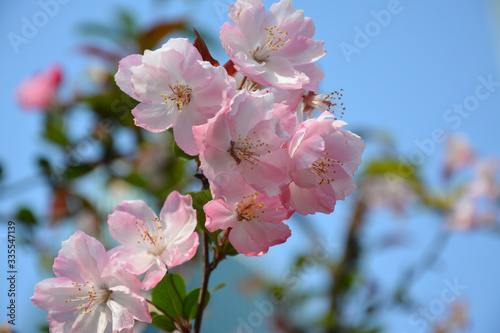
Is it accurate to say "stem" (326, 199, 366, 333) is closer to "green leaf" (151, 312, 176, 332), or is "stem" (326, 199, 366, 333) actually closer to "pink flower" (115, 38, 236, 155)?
"green leaf" (151, 312, 176, 332)

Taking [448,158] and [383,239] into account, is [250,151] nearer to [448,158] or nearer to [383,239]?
[383,239]

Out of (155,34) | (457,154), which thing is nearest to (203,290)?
(155,34)

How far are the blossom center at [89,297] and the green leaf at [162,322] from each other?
0.26ft

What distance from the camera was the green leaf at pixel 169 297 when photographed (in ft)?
2.14

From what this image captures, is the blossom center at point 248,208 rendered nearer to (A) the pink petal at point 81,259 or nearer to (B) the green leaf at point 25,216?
(A) the pink petal at point 81,259

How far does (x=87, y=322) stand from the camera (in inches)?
23.2

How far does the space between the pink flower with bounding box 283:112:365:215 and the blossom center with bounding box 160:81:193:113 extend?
146mm

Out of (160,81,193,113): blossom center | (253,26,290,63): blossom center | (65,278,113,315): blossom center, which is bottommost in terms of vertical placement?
(65,278,113,315): blossom center

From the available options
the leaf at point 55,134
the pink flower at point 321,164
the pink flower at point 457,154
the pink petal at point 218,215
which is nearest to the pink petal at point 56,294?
the pink petal at point 218,215

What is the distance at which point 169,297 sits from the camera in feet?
2.15

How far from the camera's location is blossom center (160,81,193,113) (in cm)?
57

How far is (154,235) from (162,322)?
13 centimetres

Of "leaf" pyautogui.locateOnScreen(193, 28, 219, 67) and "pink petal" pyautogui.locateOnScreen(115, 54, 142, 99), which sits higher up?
"leaf" pyautogui.locateOnScreen(193, 28, 219, 67)

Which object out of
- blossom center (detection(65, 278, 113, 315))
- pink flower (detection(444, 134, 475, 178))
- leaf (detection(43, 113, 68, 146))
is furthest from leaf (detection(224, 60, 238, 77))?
pink flower (detection(444, 134, 475, 178))
